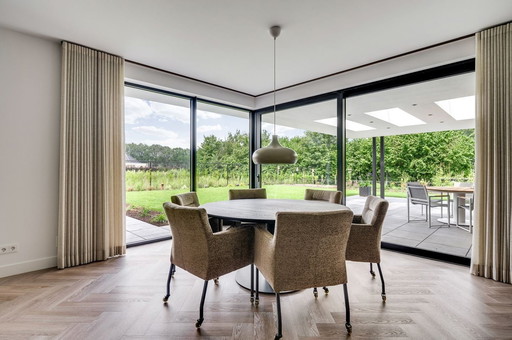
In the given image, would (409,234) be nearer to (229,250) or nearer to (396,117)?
(396,117)

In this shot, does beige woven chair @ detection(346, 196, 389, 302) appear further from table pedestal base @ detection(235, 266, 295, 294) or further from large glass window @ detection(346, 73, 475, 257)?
large glass window @ detection(346, 73, 475, 257)

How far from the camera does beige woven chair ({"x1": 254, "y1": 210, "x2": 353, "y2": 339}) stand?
5.32ft

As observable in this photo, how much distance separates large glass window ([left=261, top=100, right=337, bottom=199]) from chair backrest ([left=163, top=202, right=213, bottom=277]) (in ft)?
9.40

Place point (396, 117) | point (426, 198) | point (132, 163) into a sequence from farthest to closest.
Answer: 1. point (396, 117)
2. point (426, 198)
3. point (132, 163)

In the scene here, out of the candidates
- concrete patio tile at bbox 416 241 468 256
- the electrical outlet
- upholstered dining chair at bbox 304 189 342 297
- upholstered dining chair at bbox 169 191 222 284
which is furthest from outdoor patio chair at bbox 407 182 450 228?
the electrical outlet

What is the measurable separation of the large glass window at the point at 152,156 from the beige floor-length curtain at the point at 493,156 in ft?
13.0

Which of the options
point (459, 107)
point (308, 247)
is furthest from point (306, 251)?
point (459, 107)

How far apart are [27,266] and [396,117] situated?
654 cm

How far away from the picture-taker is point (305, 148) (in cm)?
469

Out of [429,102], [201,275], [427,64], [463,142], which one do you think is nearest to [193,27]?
[201,275]

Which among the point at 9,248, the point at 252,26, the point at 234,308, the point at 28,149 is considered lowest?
the point at 234,308

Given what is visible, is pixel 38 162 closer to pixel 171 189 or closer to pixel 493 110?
pixel 171 189

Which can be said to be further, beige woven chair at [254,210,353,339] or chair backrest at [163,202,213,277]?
chair backrest at [163,202,213,277]

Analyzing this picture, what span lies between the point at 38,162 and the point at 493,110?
4963mm
